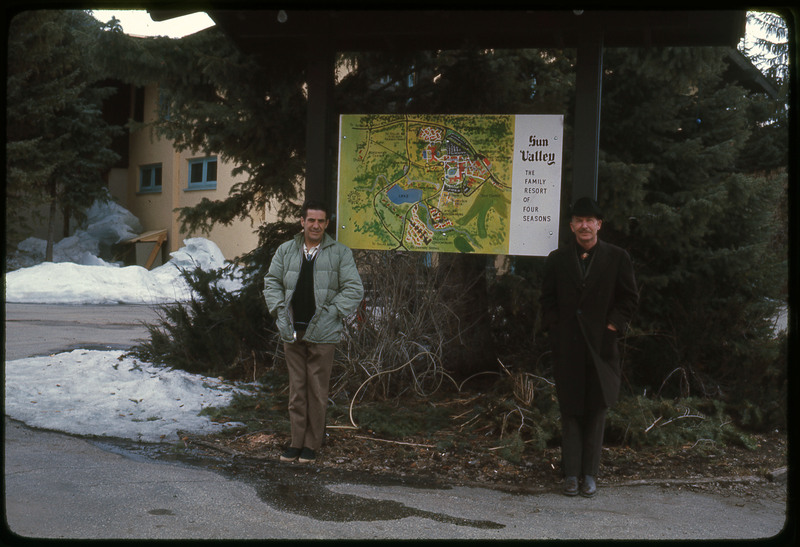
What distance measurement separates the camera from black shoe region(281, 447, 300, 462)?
5.51m

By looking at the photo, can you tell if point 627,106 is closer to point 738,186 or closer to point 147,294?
point 738,186

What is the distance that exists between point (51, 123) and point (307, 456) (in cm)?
2160

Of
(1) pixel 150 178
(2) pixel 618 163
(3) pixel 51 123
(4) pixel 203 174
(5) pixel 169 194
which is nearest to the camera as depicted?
(2) pixel 618 163

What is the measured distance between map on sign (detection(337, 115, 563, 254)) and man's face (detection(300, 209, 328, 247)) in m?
0.78

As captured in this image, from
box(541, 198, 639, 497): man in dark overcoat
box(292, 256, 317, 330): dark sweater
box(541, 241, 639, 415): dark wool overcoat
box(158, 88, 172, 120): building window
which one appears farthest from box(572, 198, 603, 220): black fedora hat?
box(158, 88, 172, 120): building window

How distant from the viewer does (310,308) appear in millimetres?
5516

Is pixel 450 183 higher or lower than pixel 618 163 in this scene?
lower

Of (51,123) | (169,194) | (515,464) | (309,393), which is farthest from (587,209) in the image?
(169,194)

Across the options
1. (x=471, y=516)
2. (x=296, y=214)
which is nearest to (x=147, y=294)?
(x=296, y=214)

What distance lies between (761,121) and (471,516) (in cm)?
1158

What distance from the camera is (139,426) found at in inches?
251

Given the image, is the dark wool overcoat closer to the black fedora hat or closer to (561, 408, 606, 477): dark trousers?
(561, 408, 606, 477): dark trousers

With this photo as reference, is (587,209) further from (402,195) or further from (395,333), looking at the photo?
(395,333)

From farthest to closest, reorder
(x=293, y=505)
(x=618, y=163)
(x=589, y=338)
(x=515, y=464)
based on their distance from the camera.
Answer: (x=618, y=163) < (x=515, y=464) < (x=589, y=338) < (x=293, y=505)
